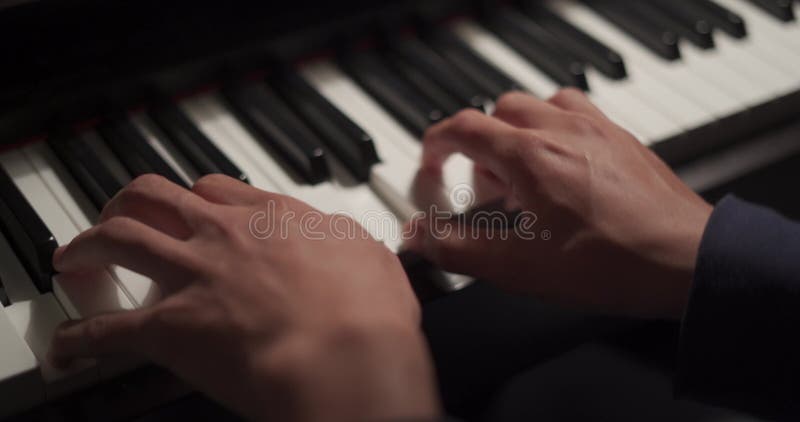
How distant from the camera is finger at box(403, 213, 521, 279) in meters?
0.99

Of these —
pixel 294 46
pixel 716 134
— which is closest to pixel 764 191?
pixel 716 134

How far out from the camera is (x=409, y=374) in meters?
0.77

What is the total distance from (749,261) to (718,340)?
0.27 ft

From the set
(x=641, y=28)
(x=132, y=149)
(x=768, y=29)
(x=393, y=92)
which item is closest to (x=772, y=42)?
(x=768, y=29)

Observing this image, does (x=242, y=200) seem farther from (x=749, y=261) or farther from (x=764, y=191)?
(x=764, y=191)

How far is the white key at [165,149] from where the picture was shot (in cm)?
112

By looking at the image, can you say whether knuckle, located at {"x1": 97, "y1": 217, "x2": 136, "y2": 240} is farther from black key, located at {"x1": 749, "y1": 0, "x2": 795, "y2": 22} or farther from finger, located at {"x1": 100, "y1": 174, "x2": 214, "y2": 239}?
black key, located at {"x1": 749, "y1": 0, "x2": 795, "y2": 22}

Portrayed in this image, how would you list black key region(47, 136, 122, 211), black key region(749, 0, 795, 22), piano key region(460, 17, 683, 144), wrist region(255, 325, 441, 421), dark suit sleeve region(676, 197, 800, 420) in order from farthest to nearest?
black key region(749, 0, 795, 22), piano key region(460, 17, 683, 144), black key region(47, 136, 122, 211), dark suit sleeve region(676, 197, 800, 420), wrist region(255, 325, 441, 421)

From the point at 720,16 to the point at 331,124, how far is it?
590 millimetres

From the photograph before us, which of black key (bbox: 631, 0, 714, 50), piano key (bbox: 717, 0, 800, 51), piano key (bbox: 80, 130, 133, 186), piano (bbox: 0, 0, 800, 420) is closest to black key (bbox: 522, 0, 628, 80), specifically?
piano (bbox: 0, 0, 800, 420)

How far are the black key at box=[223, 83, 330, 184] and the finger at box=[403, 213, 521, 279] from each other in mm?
148

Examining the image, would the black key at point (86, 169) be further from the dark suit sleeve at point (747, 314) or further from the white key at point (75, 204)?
the dark suit sleeve at point (747, 314)

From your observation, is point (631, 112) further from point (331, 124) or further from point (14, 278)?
point (14, 278)

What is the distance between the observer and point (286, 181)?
1.12m
